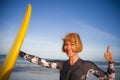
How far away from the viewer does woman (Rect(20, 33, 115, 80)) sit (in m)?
1.71

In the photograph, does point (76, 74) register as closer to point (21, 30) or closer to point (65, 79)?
point (65, 79)

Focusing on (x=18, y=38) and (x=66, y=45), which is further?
(x=66, y=45)

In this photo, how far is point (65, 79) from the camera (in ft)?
5.81

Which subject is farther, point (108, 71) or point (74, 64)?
point (74, 64)

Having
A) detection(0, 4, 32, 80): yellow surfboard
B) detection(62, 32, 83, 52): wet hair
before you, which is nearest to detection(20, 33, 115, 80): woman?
detection(62, 32, 83, 52): wet hair

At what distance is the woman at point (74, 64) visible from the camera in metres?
1.71

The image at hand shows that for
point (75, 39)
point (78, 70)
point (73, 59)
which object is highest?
point (75, 39)

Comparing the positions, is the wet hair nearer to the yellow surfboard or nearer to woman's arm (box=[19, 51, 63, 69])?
woman's arm (box=[19, 51, 63, 69])

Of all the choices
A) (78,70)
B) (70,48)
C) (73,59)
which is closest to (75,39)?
(70,48)

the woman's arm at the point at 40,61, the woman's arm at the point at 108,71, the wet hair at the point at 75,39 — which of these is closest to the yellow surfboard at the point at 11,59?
the woman's arm at the point at 40,61

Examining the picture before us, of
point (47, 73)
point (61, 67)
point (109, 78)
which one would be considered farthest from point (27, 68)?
point (109, 78)

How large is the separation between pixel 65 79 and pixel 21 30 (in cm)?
79

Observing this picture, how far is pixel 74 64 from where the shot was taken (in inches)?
71.2

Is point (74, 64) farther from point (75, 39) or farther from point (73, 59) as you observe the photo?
point (75, 39)
